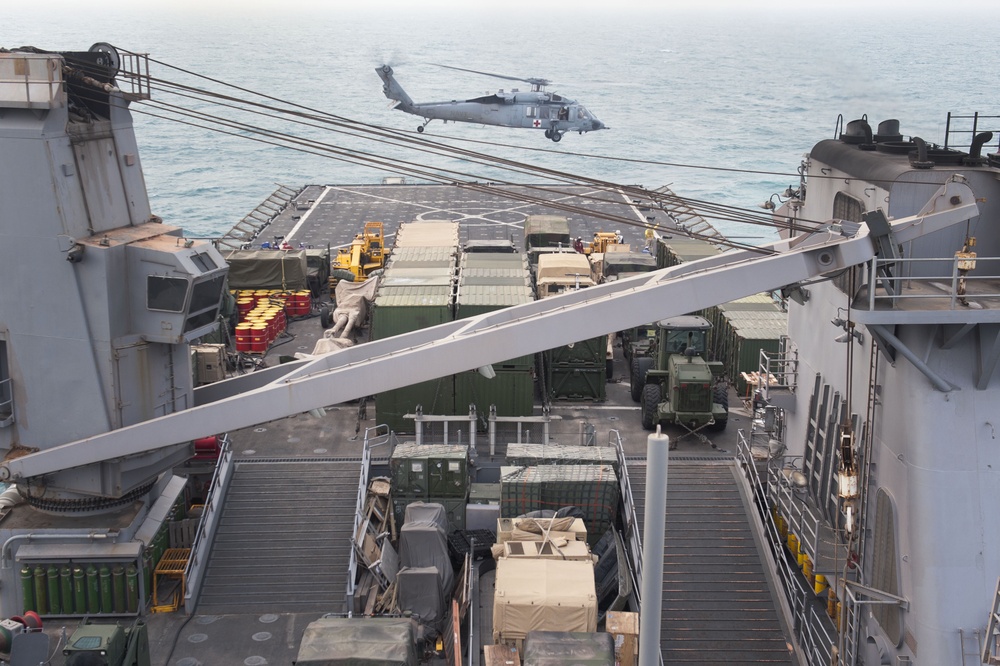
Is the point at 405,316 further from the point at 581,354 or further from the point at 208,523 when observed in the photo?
the point at 208,523

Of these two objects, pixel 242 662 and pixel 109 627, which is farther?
pixel 242 662

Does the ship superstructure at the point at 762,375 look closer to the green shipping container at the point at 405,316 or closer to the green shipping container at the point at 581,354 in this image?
the green shipping container at the point at 405,316

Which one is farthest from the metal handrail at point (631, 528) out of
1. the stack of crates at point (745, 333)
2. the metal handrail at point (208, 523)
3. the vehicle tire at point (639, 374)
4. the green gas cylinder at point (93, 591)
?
the green gas cylinder at point (93, 591)

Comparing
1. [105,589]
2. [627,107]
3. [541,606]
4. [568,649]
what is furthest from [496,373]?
[627,107]

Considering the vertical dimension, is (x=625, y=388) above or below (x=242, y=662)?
above

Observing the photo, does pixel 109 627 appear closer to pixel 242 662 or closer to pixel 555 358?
pixel 242 662

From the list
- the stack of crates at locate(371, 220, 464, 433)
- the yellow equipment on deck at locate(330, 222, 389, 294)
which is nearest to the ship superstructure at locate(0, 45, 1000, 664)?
the stack of crates at locate(371, 220, 464, 433)

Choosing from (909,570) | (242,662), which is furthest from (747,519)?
(242,662)
